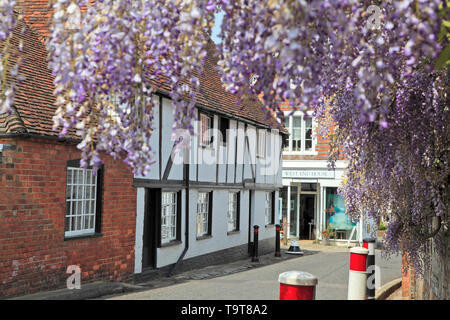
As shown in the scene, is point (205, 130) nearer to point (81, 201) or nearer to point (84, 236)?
point (81, 201)

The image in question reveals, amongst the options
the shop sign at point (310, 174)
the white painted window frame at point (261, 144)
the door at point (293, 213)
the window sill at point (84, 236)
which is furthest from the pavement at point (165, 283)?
the door at point (293, 213)

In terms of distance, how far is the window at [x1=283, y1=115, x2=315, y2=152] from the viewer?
26.1m

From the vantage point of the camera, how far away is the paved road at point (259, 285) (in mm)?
10523

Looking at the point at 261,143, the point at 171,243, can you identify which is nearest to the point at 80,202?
the point at 171,243

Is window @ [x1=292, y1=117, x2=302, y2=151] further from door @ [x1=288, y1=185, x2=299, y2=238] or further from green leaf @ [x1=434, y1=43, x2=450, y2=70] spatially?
green leaf @ [x1=434, y1=43, x2=450, y2=70]

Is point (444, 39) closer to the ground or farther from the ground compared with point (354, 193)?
farther from the ground

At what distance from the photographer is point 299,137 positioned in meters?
26.2

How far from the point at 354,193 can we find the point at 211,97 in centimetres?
917

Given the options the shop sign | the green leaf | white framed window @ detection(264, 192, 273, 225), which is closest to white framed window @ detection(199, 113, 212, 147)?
white framed window @ detection(264, 192, 273, 225)

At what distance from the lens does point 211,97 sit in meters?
17.4

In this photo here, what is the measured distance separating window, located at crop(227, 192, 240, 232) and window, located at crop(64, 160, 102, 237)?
25.4 ft

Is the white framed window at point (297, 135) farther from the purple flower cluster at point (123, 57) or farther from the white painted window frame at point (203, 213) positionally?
the purple flower cluster at point (123, 57)

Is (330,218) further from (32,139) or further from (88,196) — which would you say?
(32,139)

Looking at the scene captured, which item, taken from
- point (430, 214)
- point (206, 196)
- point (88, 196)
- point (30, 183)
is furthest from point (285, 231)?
point (430, 214)
